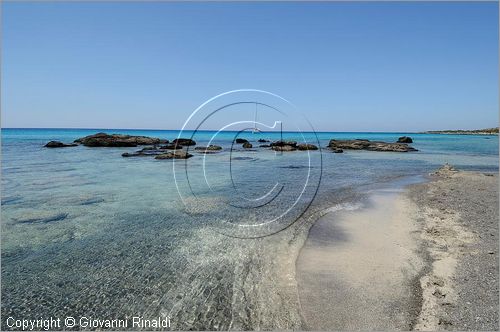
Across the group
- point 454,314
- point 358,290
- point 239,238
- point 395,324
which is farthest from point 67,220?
point 454,314

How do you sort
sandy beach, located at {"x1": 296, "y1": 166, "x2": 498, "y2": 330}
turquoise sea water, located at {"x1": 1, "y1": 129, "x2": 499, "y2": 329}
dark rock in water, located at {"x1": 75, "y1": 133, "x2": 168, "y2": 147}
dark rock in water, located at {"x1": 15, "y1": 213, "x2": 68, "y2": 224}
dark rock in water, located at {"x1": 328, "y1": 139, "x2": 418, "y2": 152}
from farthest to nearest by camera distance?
dark rock in water, located at {"x1": 75, "y1": 133, "x2": 168, "y2": 147} < dark rock in water, located at {"x1": 328, "y1": 139, "x2": 418, "y2": 152} < dark rock in water, located at {"x1": 15, "y1": 213, "x2": 68, "y2": 224} < turquoise sea water, located at {"x1": 1, "y1": 129, "x2": 499, "y2": 329} < sandy beach, located at {"x1": 296, "y1": 166, "x2": 498, "y2": 330}

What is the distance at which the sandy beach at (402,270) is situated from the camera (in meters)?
6.44

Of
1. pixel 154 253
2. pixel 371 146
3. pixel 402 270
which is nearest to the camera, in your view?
pixel 402 270

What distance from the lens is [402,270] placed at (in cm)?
851

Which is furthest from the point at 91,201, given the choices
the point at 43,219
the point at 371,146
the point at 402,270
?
the point at 371,146

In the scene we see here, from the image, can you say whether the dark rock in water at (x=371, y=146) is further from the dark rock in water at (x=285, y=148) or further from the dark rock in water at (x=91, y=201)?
the dark rock in water at (x=91, y=201)

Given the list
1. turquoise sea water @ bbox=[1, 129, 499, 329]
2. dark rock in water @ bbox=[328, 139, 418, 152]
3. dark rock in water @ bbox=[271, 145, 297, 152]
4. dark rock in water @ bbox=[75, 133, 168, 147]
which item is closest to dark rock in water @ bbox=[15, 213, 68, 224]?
turquoise sea water @ bbox=[1, 129, 499, 329]

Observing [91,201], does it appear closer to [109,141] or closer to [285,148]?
[285,148]

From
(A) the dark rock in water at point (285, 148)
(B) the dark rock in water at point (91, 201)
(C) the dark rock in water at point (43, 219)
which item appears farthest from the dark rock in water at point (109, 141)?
(C) the dark rock in water at point (43, 219)

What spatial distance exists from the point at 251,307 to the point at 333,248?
14.3 ft

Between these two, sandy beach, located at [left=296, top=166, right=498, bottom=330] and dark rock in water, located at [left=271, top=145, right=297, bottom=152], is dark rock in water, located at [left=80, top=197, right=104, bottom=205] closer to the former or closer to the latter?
sandy beach, located at [left=296, top=166, right=498, bottom=330]

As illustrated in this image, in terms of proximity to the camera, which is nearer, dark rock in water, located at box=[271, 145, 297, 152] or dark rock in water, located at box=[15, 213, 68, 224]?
dark rock in water, located at box=[15, 213, 68, 224]

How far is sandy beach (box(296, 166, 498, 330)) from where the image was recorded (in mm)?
6438

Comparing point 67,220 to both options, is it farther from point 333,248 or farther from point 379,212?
point 379,212
